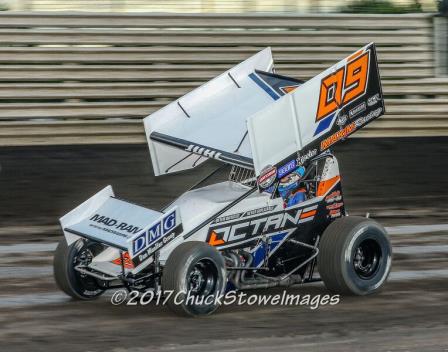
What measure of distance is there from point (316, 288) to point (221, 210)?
1426 millimetres

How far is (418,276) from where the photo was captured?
31.2ft

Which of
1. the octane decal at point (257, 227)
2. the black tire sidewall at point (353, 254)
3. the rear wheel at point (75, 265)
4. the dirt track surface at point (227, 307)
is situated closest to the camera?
the dirt track surface at point (227, 307)

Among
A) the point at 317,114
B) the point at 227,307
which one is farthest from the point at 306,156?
the point at 227,307

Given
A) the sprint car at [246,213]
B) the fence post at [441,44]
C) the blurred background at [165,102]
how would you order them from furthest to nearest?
the fence post at [441,44] → the blurred background at [165,102] → the sprint car at [246,213]

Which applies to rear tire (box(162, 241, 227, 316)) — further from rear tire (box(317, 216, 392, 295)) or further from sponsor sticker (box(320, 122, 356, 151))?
sponsor sticker (box(320, 122, 356, 151))

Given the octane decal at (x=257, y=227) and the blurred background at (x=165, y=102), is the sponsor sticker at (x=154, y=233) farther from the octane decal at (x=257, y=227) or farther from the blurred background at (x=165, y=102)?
the blurred background at (x=165, y=102)

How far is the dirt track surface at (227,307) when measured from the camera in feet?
22.4

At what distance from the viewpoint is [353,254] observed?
26.4ft

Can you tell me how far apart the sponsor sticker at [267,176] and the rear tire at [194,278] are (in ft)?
2.60

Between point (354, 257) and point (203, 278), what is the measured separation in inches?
58.5

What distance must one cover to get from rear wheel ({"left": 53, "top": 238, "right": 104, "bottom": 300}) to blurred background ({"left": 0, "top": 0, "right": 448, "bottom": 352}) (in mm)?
182

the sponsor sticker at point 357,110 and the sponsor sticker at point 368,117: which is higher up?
the sponsor sticker at point 357,110

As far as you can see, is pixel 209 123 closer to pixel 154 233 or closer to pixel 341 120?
pixel 341 120

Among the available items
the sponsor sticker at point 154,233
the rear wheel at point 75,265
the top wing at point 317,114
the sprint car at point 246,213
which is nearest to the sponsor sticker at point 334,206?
the sprint car at point 246,213
